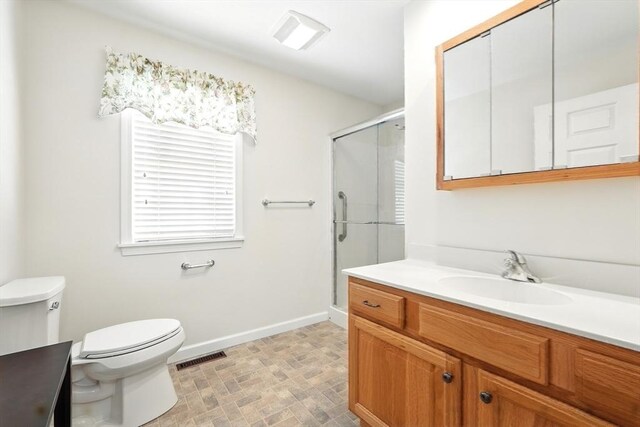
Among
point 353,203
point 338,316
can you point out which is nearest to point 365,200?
point 353,203

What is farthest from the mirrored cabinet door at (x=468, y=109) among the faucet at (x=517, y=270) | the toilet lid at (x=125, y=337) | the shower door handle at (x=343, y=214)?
the toilet lid at (x=125, y=337)

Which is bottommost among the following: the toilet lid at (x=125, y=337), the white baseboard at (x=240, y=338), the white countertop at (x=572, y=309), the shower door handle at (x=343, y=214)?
the white baseboard at (x=240, y=338)

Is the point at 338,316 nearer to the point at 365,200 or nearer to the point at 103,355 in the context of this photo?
the point at 365,200

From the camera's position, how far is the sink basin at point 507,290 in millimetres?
1132

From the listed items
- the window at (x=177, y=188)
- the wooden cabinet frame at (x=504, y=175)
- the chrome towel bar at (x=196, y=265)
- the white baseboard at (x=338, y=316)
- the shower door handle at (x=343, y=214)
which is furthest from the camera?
the shower door handle at (x=343, y=214)

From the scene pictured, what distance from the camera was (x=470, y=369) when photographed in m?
0.99

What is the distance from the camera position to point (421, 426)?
112 cm

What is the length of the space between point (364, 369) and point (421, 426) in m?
0.33

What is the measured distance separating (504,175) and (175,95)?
7.22 ft

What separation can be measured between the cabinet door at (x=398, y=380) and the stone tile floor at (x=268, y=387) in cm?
33

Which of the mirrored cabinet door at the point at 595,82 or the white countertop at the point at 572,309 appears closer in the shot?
the white countertop at the point at 572,309

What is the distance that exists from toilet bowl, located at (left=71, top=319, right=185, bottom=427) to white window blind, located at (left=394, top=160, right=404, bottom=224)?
200cm

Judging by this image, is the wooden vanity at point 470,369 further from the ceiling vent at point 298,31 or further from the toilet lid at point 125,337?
the ceiling vent at point 298,31

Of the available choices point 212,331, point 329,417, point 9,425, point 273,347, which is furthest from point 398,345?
point 212,331
